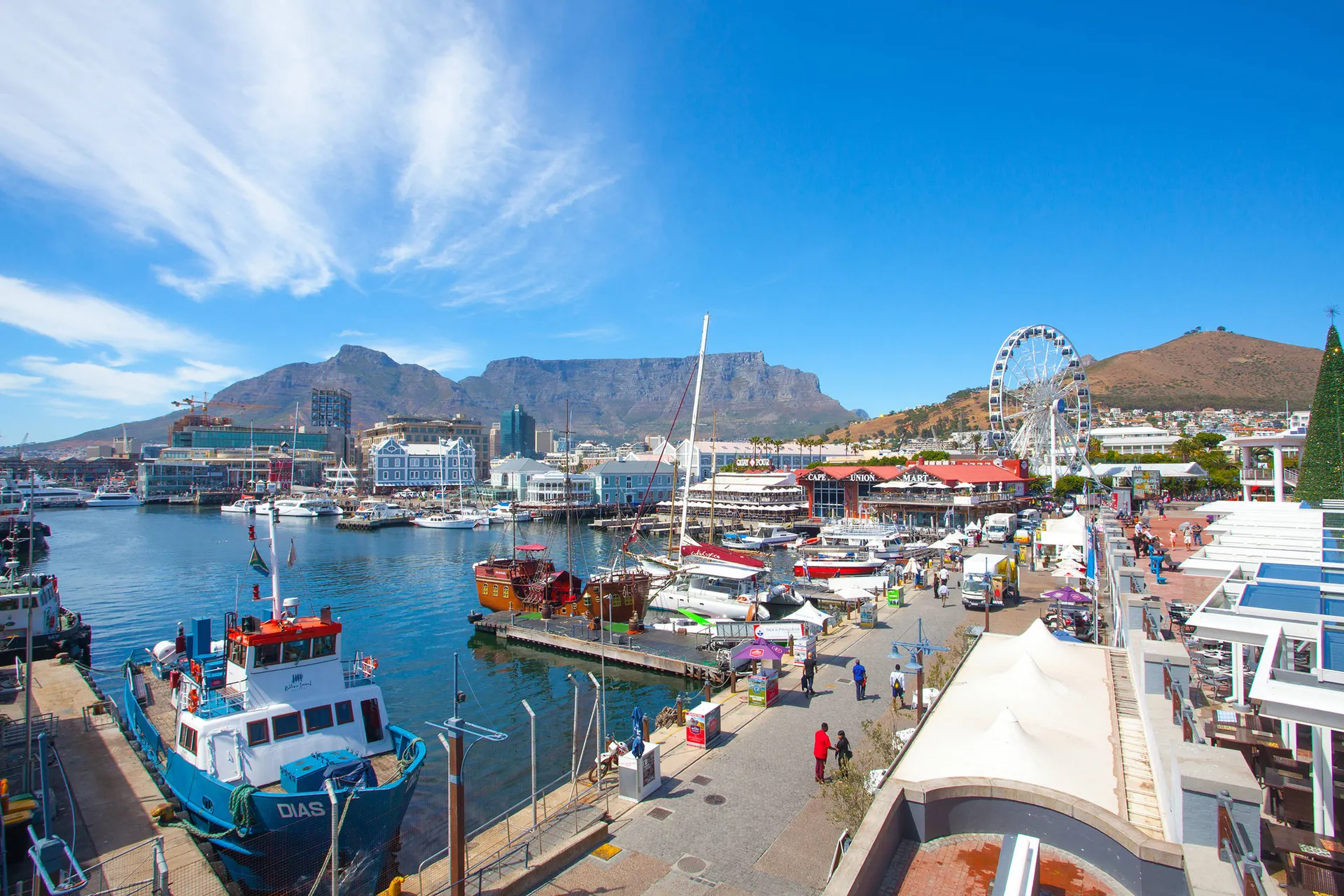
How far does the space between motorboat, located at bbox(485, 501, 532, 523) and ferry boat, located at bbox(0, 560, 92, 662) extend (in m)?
62.6

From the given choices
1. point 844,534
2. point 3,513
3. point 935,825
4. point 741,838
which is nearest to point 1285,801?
point 935,825

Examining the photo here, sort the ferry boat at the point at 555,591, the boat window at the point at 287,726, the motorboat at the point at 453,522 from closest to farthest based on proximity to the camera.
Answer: the boat window at the point at 287,726 < the ferry boat at the point at 555,591 < the motorboat at the point at 453,522

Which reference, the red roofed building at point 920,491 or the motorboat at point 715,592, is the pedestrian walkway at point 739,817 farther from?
the red roofed building at point 920,491

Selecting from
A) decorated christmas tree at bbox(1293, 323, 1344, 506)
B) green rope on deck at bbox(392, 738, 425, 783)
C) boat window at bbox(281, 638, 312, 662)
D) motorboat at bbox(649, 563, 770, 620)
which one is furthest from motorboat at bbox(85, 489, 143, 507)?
decorated christmas tree at bbox(1293, 323, 1344, 506)

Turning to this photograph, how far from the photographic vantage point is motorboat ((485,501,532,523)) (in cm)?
9681

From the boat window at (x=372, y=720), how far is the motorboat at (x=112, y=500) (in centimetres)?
14838

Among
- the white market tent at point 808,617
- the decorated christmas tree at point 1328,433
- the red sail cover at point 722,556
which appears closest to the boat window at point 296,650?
the white market tent at point 808,617

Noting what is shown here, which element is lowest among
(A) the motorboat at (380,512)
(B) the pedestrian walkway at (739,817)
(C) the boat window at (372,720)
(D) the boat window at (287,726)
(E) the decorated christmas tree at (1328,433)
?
(A) the motorboat at (380,512)

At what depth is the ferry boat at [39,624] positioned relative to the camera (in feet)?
87.4

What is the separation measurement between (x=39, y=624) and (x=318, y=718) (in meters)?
23.3

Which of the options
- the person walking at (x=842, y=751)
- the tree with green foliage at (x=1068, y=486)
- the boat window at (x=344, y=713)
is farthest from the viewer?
the tree with green foliage at (x=1068, y=486)

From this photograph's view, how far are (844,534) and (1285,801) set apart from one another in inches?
1886

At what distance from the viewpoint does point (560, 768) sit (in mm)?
18609

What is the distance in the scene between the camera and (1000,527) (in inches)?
2223
